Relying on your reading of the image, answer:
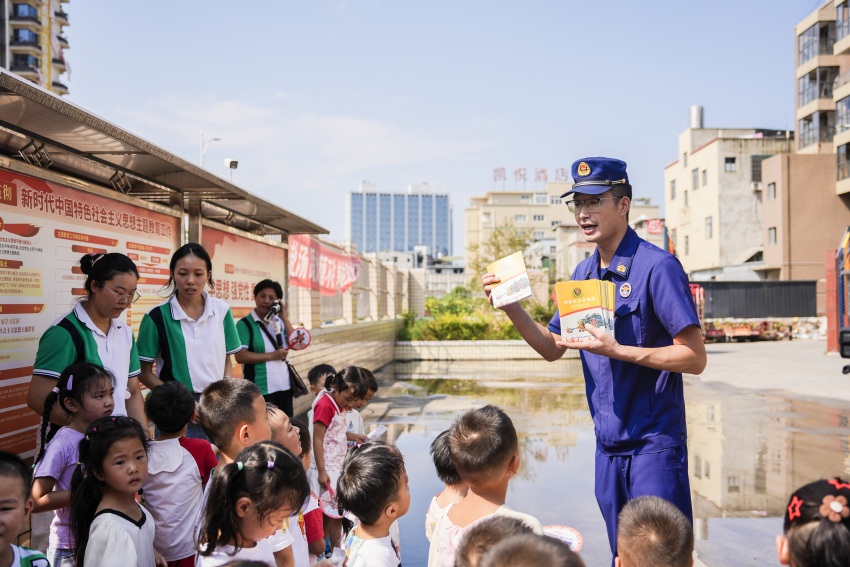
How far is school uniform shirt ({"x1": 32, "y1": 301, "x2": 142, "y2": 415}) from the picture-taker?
11.2 ft

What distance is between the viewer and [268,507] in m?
2.43

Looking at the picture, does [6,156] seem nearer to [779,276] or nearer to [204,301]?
[204,301]

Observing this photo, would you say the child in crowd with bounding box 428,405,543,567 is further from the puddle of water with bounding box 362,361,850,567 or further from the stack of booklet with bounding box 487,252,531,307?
the puddle of water with bounding box 362,361,850,567

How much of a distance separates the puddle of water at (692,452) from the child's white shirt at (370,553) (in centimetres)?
199

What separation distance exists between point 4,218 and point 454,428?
2862 millimetres

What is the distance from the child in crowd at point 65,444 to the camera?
2932 mm

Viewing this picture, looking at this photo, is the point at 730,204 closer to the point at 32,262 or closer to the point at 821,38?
the point at 821,38

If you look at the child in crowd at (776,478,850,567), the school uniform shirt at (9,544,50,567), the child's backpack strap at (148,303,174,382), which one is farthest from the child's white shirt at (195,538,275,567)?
the child's backpack strap at (148,303,174,382)

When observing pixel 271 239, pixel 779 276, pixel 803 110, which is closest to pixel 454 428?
pixel 271 239

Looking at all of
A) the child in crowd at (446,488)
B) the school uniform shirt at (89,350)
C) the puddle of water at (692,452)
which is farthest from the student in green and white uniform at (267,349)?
the child in crowd at (446,488)

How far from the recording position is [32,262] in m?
4.25

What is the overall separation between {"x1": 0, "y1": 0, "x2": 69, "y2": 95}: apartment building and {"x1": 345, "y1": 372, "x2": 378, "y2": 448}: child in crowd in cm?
4453

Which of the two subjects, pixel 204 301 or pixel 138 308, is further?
pixel 138 308

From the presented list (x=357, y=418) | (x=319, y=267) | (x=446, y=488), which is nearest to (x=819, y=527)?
(x=446, y=488)
